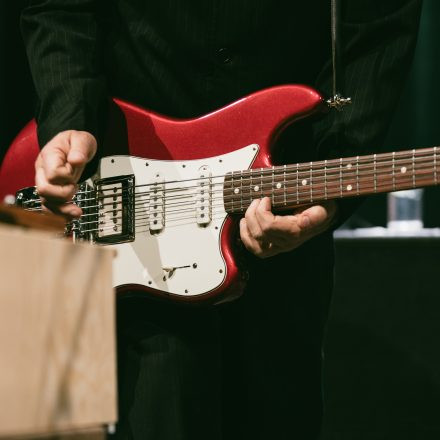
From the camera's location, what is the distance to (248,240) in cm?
132

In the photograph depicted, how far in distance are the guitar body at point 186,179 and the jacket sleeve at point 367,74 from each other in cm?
10

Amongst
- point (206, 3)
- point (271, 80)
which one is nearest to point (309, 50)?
point (271, 80)

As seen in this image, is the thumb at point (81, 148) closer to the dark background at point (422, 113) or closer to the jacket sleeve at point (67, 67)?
the jacket sleeve at point (67, 67)

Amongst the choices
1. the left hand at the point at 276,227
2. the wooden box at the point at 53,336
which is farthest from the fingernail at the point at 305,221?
the wooden box at the point at 53,336

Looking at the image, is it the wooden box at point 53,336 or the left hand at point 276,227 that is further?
the left hand at point 276,227

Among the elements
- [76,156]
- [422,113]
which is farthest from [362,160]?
[422,113]

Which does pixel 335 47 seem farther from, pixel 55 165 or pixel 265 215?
pixel 55 165

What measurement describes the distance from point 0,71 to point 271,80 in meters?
1.32

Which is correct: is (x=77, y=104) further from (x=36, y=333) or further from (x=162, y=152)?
(x=36, y=333)

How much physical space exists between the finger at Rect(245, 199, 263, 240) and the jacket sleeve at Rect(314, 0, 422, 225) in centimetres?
16

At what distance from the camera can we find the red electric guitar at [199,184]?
1.32m

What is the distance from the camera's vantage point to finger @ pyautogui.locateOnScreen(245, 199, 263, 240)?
1306mm

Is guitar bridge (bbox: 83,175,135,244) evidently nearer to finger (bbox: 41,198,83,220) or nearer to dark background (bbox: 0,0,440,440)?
finger (bbox: 41,198,83,220)

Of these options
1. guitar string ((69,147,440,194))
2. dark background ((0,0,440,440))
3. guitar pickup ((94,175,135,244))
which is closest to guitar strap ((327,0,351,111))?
guitar string ((69,147,440,194))
